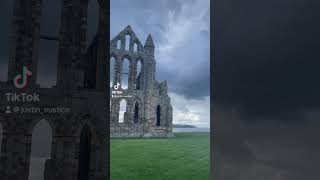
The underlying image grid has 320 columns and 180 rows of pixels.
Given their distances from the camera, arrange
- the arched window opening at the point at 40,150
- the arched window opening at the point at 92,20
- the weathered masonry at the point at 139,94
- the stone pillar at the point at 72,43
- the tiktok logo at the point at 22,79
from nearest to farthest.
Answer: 1. the tiktok logo at the point at 22,79
2. the arched window opening at the point at 40,150
3. the stone pillar at the point at 72,43
4. the arched window opening at the point at 92,20
5. the weathered masonry at the point at 139,94

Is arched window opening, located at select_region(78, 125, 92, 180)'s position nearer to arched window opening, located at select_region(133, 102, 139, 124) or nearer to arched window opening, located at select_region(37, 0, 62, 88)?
arched window opening, located at select_region(37, 0, 62, 88)

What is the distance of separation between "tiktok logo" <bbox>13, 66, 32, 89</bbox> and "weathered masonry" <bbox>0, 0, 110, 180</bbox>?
99 mm

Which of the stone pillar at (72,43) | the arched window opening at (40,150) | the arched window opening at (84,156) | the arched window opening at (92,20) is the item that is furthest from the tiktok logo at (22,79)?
the arched window opening at (84,156)

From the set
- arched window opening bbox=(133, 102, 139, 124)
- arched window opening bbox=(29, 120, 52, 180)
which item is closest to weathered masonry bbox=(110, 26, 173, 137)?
arched window opening bbox=(133, 102, 139, 124)

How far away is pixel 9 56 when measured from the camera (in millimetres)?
10578

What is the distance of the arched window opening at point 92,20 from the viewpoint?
11.2 meters

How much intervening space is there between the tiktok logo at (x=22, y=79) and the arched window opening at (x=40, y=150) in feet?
4.78

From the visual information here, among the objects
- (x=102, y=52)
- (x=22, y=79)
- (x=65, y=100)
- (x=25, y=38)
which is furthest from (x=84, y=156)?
(x=25, y=38)

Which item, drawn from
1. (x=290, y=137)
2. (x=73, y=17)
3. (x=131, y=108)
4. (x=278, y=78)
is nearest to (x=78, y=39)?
(x=73, y=17)

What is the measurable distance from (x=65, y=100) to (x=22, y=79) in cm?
162

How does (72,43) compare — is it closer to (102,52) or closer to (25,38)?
(102,52)

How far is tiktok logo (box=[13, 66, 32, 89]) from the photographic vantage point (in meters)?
10.4

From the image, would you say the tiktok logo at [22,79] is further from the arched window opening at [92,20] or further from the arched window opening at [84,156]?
the arched window opening at [84,156]

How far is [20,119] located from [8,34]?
313 centimetres
